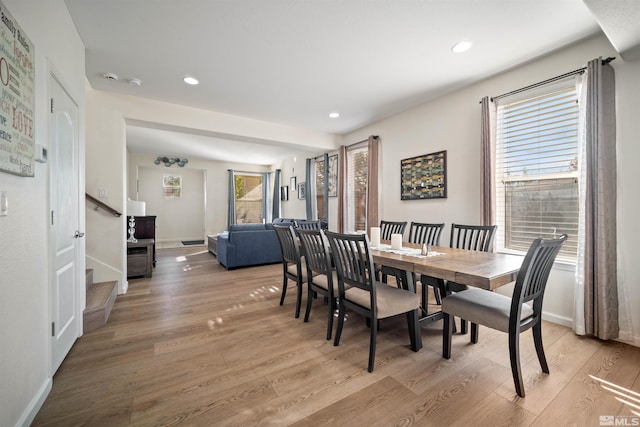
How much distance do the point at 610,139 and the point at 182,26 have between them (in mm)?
3680

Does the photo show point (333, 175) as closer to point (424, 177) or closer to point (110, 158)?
point (424, 177)

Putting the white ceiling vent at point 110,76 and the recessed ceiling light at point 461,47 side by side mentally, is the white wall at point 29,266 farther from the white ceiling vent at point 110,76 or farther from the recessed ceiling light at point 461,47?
the recessed ceiling light at point 461,47

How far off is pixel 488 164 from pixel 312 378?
9.20 ft

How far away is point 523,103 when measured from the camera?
2.79 meters

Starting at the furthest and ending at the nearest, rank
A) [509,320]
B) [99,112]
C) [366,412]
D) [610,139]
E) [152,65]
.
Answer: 1. [99,112]
2. [152,65]
3. [610,139]
4. [509,320]
5. [366,412]

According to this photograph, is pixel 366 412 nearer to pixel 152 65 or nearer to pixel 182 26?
pixel 182 26

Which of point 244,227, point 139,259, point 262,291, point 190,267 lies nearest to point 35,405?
point 262,291

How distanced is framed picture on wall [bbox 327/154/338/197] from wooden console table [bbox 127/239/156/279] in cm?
353

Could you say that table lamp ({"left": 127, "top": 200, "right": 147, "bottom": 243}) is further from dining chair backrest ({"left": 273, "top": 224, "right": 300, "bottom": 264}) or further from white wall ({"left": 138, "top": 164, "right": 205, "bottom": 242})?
white wall ({"left": 138, "top": 164, "right": 205, "bottom": 242})

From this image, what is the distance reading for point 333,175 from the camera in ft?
18.7

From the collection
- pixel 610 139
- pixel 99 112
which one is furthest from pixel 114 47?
pixel 610 139

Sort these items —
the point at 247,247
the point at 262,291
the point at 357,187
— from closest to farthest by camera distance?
the point at 262,291 < the point at 247,247 < the point at 357,187

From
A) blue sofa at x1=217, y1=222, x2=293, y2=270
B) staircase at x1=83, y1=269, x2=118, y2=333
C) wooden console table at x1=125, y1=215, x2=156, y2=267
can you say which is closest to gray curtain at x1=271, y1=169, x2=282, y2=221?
blue sofa at x1=217, y1=222, x2=293, y2=270

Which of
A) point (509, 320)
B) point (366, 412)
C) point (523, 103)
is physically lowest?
point (366, 412)
